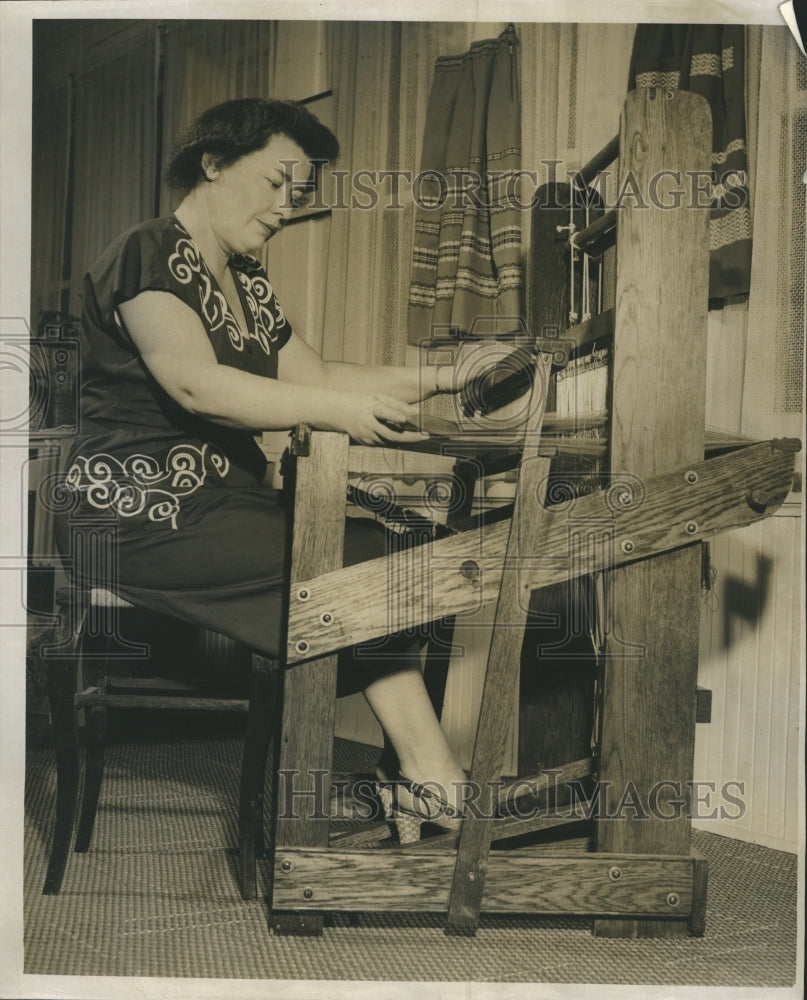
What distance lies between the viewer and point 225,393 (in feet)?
4.76

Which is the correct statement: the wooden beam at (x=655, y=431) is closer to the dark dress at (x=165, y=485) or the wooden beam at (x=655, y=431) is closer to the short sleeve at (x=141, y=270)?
the dark dress at (x=165, y=485)

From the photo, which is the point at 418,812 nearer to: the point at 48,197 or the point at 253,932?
the point at 253,932

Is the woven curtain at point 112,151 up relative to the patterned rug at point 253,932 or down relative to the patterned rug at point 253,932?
up

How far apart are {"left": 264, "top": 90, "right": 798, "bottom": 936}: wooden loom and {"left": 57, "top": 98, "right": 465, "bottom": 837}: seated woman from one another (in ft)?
0.28

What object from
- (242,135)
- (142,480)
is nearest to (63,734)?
(142,480)

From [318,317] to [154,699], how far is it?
65cm

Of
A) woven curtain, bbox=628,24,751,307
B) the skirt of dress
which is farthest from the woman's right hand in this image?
woven curtain, bbox=628,24,751,307

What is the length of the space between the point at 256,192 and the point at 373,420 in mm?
404

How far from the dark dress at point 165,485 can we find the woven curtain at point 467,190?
35 cm

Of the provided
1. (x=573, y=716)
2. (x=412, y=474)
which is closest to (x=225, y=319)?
(x=412, y=474)

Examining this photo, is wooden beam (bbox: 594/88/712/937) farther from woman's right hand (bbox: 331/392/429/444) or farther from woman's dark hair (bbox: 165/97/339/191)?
woman's dark hair (bbox: 165/97/339/191)

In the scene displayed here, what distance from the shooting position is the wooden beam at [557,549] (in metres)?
1.39

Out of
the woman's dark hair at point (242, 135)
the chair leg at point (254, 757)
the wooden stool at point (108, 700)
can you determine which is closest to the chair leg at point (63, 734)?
the wooden stool at point (108, 700)

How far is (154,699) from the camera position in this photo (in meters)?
1.54
